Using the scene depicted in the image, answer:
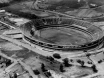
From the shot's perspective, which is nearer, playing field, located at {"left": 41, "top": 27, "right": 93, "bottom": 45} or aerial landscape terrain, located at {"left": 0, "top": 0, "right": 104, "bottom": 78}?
aerial landscape terrain, located at {"left": 0, "top": 0, "right": 104, "bottom": 78}

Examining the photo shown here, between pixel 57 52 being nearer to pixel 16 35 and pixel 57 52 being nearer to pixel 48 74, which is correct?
pixel 48 74

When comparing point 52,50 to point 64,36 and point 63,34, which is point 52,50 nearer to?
point 64,36

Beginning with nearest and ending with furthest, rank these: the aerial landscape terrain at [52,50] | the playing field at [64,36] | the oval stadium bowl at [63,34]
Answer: the aerial landscape terrain at [52,50] < the oval stadium bowl at [63,34] < the playing field at [64,36]

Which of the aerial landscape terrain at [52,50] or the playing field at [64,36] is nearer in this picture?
the aerial landscape terrain at [52,50]

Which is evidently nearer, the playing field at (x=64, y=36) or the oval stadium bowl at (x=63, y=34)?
the oval stadium bowl at (x=63, y=34)

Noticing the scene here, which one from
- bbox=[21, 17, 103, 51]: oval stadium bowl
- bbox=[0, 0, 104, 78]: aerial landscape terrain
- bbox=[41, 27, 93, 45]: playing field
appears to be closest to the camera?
bbox=[0, 0, 104, 78]: aerial landscape terrain

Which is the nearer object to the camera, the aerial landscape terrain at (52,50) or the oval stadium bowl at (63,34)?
the aerial landscape terrain at (52,50)

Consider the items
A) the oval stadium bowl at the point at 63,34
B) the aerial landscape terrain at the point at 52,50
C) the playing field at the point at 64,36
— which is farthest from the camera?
the playing field at the point at 64,36

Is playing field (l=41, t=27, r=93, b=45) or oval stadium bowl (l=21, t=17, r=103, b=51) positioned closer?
oval stadium bowl (l=21, t=17, r=103, b=51)

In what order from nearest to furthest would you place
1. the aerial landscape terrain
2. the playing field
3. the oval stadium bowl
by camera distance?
the aerial landscape terrain → the oval stadium bowl → the playing field
